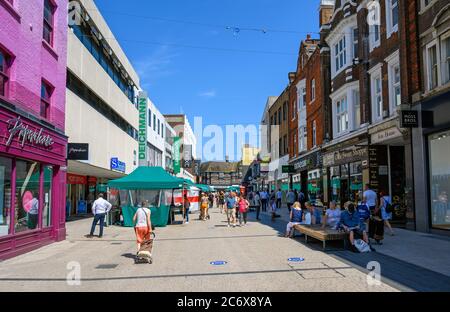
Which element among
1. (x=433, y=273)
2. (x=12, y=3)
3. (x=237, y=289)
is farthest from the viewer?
(x=12, y=3)

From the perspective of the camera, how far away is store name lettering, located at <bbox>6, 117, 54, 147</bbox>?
421 inches

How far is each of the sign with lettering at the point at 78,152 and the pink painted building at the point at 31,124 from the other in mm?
3169

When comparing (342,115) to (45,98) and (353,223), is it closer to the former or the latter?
(353,223)

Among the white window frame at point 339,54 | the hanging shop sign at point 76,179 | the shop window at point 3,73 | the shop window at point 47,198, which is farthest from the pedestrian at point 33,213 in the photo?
the white window frame at point 339,54

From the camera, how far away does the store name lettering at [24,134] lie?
35.1ft

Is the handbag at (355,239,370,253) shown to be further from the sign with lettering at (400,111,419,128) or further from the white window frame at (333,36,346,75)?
the white window frame at (333,36,346,75)

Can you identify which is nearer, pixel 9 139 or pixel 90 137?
pixel 9 139

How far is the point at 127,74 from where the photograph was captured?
116 ft

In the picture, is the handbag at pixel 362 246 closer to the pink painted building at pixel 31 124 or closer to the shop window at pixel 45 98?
the pink painted building at pixel 31 124

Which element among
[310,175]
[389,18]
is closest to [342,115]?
[389,18]
